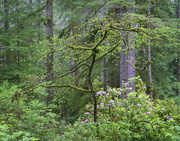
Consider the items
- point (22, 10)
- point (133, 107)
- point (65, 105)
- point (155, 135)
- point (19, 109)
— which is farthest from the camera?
point (22, 10)

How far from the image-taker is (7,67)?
8203 millimetres

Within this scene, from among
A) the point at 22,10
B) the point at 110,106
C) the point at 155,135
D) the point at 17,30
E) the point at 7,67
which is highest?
the point at 22,10

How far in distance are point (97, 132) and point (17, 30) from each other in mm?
7812

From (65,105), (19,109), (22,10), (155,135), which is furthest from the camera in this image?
(22,10)

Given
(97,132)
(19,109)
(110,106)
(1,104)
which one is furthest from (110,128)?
(1,104)

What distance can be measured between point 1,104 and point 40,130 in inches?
92.3

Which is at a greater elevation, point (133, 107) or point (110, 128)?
point (133, 107)

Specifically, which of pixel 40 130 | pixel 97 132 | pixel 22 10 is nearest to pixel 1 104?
pixel 40 130

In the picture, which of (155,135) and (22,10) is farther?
(22,10)

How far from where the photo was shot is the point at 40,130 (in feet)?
11.0

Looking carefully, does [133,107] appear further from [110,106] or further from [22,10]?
[22,10]

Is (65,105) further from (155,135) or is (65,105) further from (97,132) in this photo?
(155,135)

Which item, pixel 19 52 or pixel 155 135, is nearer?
pixel 155 135

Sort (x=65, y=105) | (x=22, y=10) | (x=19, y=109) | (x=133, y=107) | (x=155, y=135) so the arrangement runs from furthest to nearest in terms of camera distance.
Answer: (x=22, y=10) < (x=65, y=105) < (x=19, y=109) < (x=133, y=107) < (x=155, y=135)
